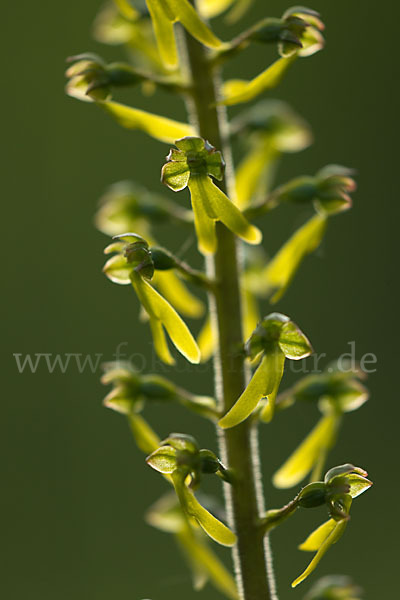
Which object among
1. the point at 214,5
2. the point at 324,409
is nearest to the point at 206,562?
the point at 324,409

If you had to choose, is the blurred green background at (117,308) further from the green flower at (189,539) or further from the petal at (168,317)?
the petal at (168,317)

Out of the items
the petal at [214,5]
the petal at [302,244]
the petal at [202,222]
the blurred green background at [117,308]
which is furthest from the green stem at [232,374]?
the blurred green background at [117,308]

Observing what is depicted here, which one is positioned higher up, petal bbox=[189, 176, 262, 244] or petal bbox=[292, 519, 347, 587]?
petal bbox=[189, 176, 262, 244]

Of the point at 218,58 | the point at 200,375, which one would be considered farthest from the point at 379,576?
the point at 218,58

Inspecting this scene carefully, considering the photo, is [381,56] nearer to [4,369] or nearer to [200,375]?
[200,375]

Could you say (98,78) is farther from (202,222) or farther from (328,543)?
(328,543)

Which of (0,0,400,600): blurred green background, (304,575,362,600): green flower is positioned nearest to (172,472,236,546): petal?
(304,575,362,600): green flower

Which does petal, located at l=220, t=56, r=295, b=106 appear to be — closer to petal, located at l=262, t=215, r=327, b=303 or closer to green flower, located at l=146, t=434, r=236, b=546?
petal, located at l=262, t=215, r=327, b=303
